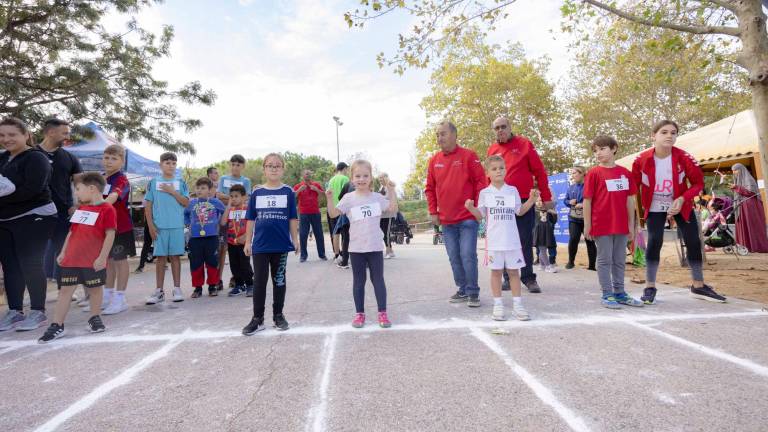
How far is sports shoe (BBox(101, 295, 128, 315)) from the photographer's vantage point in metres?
4.88

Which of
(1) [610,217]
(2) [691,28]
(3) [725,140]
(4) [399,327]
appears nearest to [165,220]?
(4) [399,327]

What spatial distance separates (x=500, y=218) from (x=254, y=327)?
2599 millimetres

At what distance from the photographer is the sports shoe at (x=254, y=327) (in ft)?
12.1

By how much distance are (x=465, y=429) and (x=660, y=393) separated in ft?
3.88

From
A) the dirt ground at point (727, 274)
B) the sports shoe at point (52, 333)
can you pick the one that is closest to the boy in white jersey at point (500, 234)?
the dirt ground at point (727, 274)

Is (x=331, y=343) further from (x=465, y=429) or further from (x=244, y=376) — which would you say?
(x=465, y=429)

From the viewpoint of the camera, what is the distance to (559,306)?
4.48m

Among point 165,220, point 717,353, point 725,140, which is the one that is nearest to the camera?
point 717,353

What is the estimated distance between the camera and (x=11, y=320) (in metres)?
4.31

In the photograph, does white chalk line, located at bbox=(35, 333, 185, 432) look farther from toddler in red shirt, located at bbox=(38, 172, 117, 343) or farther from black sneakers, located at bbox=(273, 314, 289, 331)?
toddler in red shirt, located at bbox=(38, 172, 117, 343)

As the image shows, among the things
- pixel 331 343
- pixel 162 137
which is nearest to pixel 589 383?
pixel 331 343

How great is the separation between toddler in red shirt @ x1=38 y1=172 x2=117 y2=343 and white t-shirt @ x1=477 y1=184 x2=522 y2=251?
3.76 meters

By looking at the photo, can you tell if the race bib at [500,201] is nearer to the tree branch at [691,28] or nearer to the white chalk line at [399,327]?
the white chalk line at [399,327]

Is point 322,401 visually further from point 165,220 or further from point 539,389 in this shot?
point 165,220
